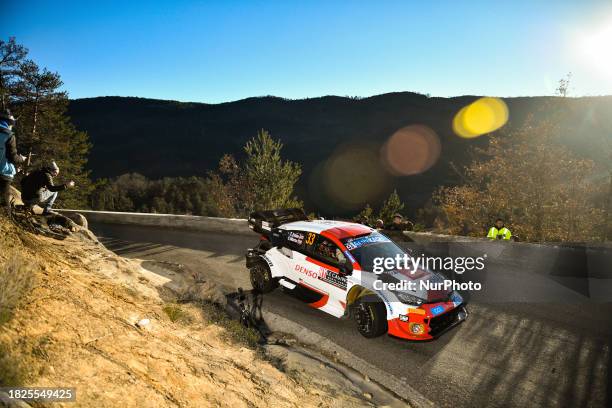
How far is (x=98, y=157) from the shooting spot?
5044 inches

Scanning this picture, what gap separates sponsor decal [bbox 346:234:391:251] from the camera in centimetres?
697

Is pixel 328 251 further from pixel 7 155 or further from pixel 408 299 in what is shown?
pixel 7 155

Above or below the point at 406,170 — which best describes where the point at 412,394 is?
below

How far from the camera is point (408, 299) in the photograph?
20.1 feet

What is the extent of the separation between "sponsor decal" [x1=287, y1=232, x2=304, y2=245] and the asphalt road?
57.2 inches

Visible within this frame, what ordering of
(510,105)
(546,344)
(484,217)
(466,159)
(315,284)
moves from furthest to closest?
(510,105)
(466,159)
(484,217)
(315,284)
(546,344)

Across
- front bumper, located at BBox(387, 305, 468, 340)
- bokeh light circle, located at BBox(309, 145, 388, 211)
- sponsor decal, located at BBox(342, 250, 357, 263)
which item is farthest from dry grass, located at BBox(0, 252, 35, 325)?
bokeh light circle, located at BBox(309, 145, 388, 211)

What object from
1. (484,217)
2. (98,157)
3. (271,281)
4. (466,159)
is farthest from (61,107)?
(98,157)

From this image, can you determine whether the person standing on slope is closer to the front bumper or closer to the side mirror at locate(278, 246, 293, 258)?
the side mirror at locate(278, 246, 293, 258)

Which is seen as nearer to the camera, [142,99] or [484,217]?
[484,217]

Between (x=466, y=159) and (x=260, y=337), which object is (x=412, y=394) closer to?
(x=260, y=337)

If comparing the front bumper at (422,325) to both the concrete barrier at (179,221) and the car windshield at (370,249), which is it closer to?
the car windshield at (370,249)

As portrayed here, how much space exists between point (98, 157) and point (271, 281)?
142659mm

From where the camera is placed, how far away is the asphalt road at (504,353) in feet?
16.8
